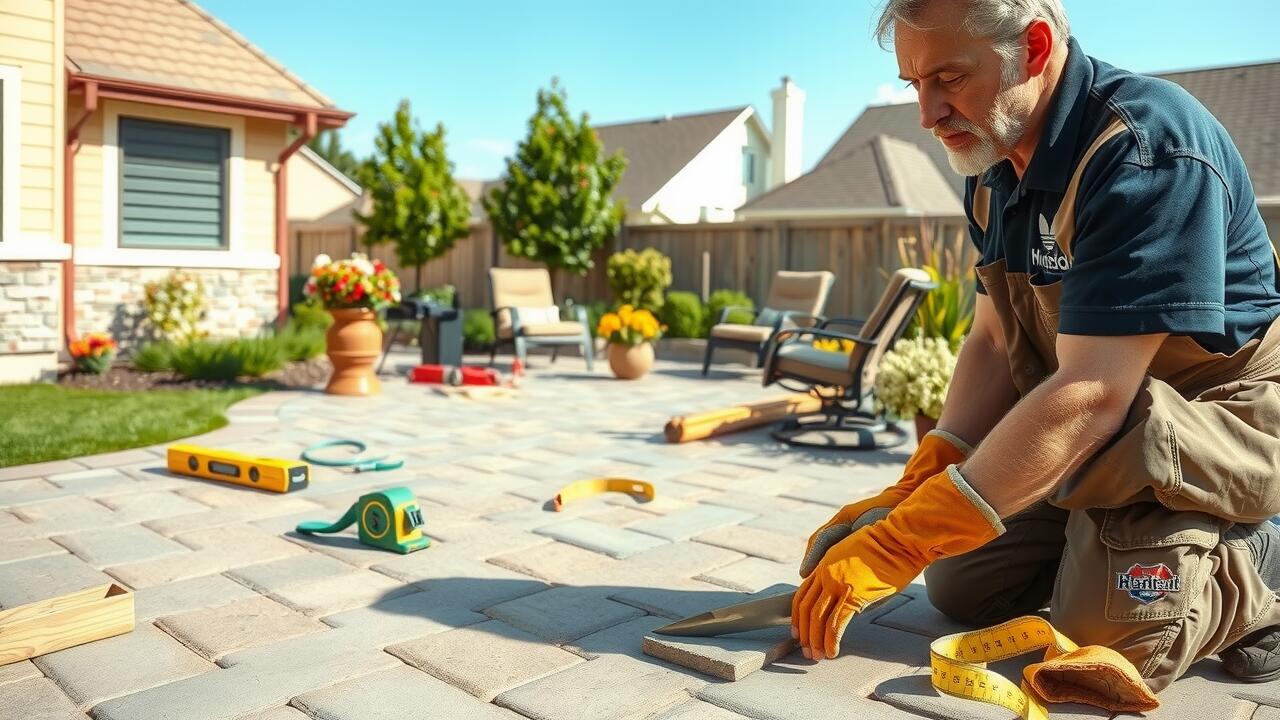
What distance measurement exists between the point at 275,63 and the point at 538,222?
4.63m

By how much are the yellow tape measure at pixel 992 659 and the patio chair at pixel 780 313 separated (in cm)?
657

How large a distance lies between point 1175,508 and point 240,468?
3425 millimetres

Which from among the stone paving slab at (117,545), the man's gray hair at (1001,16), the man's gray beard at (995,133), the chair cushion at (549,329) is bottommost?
the stone paving slab at (117,545)

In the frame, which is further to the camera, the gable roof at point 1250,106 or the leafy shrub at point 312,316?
the gable roof at point 1250,106

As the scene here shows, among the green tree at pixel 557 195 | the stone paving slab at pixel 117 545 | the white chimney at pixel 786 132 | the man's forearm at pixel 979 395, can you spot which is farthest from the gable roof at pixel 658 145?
the man's forearm at pixel 979 395

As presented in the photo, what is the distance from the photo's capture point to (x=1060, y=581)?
84.6 inches

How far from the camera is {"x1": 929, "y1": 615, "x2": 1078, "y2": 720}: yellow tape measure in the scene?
1.90 m

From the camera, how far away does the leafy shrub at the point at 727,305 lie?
35.8ft

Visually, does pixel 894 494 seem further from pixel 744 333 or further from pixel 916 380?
pixel 744 333

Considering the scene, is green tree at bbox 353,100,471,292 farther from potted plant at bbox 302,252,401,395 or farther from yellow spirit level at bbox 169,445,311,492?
yellow spirit level at bbox 169,445,311,492

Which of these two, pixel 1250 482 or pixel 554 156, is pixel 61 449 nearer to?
pixel 1250 482

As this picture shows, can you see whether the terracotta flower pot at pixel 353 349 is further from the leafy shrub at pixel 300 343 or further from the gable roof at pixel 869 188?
the gable roof at pixel 869 188

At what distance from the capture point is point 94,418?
5.62 metres

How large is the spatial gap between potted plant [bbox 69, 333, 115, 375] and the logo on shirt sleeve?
7.66 meters
